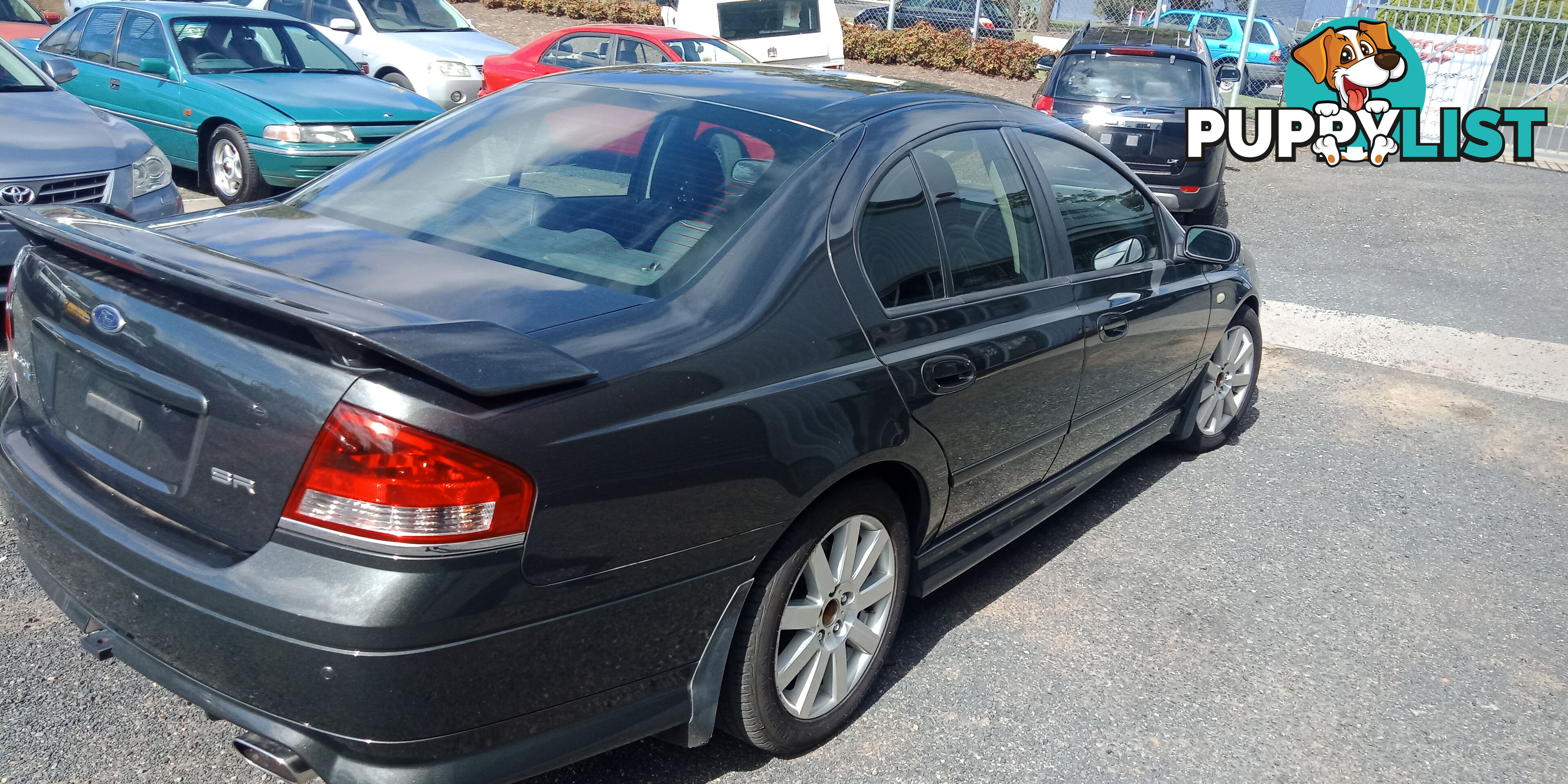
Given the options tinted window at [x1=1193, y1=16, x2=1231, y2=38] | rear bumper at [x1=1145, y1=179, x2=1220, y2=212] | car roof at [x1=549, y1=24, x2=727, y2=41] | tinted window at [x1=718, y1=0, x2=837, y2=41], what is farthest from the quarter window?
rear bumper at [x1=1145, y1=179, x2=1220, y2=212]

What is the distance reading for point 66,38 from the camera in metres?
10.1

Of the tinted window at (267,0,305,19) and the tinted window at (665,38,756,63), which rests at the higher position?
the tinted window at (267,0,305,19)

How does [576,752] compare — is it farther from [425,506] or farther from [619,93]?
[619,93]

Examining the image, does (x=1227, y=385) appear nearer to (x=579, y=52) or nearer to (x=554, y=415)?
(x=554, y=415)

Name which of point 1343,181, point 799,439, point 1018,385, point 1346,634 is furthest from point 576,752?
point 1343,181

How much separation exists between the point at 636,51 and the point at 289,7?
4.24 meters

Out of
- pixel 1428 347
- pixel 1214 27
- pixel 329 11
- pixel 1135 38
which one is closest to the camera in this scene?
pixel 1428 347

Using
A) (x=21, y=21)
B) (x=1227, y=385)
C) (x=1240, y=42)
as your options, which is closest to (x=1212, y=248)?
(x=1227, y=385)

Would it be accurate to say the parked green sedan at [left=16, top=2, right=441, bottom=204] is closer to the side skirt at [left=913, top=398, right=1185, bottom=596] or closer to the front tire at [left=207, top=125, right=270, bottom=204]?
the front tire at [left=207, top=125, right=270, bottom=204]

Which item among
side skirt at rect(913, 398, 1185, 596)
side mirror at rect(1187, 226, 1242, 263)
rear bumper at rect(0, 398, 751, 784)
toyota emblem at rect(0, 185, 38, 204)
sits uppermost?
toyota emblem at rect(0, 185, 38, 204)

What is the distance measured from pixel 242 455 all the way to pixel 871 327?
145 centimetres

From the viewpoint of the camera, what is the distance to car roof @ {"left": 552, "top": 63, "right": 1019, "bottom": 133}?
3273mm

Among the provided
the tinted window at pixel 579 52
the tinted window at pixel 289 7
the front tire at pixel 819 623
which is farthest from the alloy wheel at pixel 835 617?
the tinted window at pixel 289 7

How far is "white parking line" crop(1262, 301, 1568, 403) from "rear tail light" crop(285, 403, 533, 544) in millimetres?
6515
